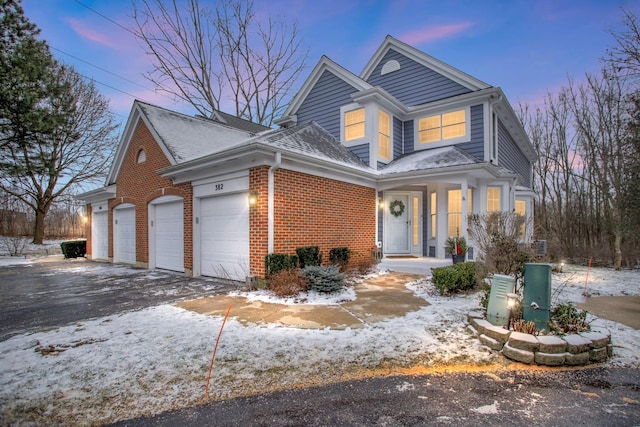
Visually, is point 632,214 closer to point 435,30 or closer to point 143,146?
point 435,30

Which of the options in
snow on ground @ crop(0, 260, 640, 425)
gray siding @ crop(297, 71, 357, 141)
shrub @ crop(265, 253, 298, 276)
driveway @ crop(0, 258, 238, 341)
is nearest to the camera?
snow on ground @ crop(0, 260, 640, 425)

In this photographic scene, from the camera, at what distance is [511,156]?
13578 millimetres

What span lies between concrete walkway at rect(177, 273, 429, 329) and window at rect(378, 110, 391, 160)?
6.18m

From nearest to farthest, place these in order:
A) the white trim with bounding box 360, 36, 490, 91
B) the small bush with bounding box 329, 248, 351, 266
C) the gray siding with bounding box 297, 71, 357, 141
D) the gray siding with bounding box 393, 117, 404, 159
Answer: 1. the small bush with bounding box 329, 248, 351, 266
2. the white trim with bounding box 360, 36, 490, 91
3. the gray siding with bounding box 393, 117, 404, 159
4. the gray siding with bounding box 297, 71, 357, 141

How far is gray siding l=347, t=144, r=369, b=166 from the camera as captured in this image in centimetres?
1105

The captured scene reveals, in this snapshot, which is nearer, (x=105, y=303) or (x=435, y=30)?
(x=105, y=303)

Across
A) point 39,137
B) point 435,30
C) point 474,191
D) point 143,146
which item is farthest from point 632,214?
point 39,137

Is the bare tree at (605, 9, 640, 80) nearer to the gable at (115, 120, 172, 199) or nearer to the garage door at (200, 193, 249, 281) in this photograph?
the garage door at (200, 193, 249, 281)

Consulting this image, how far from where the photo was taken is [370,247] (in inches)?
412

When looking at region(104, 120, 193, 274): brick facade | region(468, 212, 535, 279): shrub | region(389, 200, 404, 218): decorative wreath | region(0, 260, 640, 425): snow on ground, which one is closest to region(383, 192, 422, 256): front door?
region(389, 200, 404, 218): decorative wreath

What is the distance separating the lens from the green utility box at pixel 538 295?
144 inches

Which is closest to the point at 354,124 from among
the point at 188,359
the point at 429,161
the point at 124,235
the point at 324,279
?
the point at 429,161

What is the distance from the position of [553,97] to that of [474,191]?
1250 centimetres

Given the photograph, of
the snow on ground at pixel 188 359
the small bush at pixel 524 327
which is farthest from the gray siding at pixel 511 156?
the small bush at pixel 524 327
